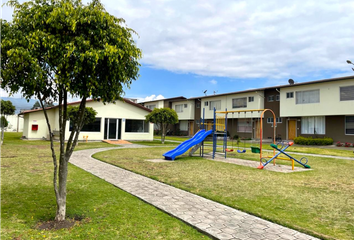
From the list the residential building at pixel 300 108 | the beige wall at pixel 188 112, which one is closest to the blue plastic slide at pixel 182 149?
the residential building at pixel 300 108

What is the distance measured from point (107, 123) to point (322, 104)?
2160 cm

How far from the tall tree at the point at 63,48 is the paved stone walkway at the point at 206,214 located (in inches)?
87.1

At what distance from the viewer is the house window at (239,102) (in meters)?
33.4

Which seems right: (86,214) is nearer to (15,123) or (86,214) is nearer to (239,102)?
(239,102)

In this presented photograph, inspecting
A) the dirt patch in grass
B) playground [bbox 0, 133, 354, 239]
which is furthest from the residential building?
the dirt patch in grass

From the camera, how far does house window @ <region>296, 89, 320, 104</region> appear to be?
85.9ft

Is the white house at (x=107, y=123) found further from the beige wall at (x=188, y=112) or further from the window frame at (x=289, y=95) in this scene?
the window frame at (x=289, y=95)

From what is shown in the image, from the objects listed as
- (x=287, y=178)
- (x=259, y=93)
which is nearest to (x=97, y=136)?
(x=259, y=93)

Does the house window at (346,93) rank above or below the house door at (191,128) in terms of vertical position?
above

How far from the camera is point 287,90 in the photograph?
2866 cm

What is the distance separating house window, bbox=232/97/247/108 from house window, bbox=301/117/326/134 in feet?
24.3

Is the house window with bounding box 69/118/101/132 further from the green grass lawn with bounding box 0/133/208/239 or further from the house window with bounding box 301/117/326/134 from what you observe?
the house window with bounding box 301/117/326/134

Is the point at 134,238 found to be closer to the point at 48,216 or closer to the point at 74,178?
the point at 48,216

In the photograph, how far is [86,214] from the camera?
4945mm
